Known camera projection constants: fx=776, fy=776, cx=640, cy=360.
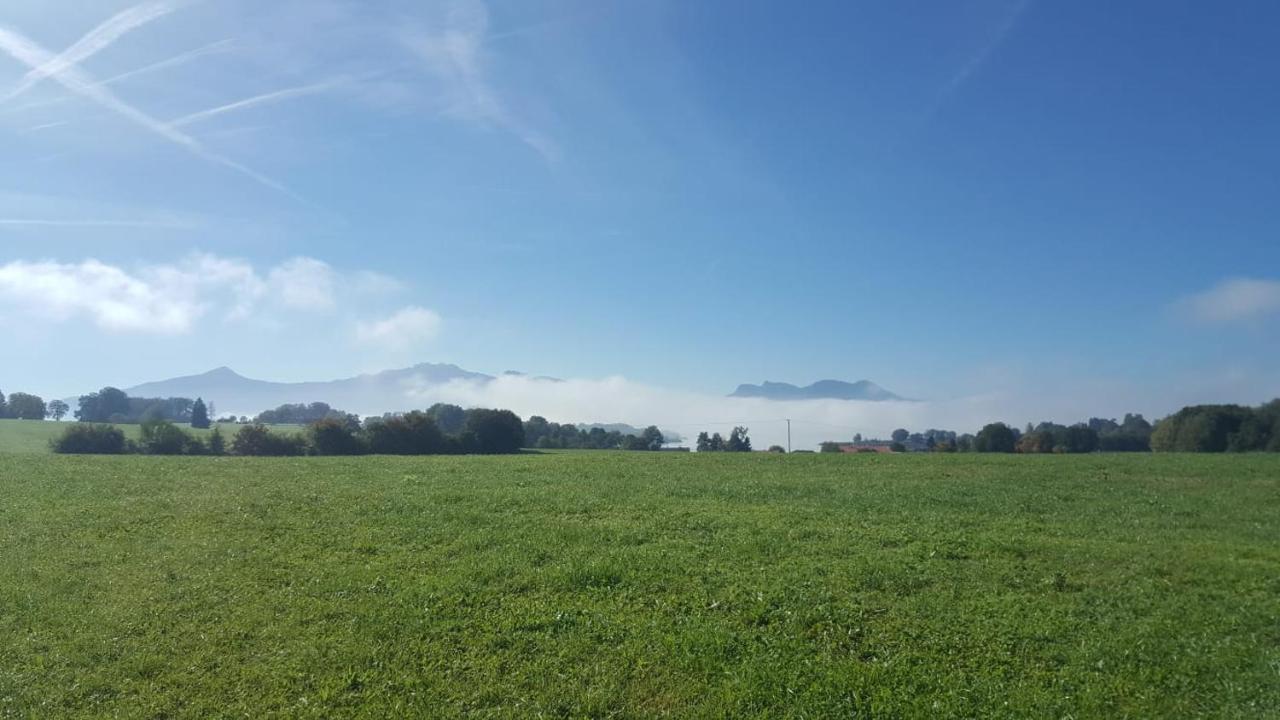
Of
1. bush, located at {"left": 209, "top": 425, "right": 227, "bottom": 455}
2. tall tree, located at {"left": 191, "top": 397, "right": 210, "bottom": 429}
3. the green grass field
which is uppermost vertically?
tall tree, located at {"left": 191, "top": 397, "right": 210, "bottom": 429}

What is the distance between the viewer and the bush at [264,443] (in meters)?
39.9

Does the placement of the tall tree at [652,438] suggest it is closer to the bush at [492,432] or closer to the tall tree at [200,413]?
the bush at [492,432]

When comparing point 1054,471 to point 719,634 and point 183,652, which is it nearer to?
point 719,634

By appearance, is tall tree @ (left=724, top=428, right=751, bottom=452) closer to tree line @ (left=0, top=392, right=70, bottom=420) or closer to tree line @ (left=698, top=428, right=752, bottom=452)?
tree line @ (left=698, top=428, right=752, bottom=452)

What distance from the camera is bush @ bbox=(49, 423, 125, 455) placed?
128 ft

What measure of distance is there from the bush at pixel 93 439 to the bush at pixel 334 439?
9.18 metres

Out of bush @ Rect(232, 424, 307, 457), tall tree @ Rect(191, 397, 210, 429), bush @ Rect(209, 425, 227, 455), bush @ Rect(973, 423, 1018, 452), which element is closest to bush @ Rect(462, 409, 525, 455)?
bush @ Rect(232, 424, 307, 457)

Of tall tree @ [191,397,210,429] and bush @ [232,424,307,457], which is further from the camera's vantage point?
tall tree @ [191,397,210,429]

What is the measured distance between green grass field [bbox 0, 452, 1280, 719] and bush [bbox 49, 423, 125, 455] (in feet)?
90.9

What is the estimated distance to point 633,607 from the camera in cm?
893

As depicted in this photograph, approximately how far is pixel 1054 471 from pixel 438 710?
2039 centimetres

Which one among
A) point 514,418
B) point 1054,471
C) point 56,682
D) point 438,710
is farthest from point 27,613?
point 514,418

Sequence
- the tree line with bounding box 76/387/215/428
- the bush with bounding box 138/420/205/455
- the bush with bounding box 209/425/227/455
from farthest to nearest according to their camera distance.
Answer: the tree line with bounding box 76/387/215/428 < the bush with bounding box 209/425/227/455 < the bush with bounding box 138/420/205/455

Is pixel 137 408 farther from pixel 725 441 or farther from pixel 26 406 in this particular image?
pixel 725 441
